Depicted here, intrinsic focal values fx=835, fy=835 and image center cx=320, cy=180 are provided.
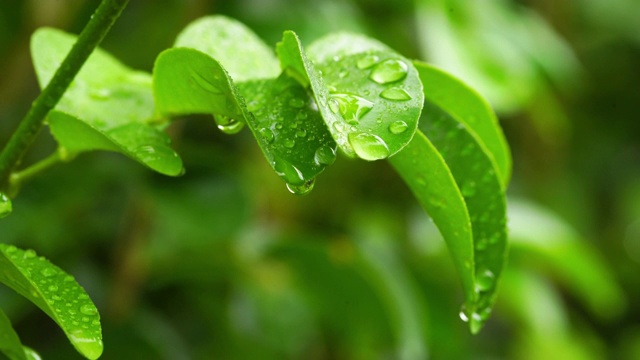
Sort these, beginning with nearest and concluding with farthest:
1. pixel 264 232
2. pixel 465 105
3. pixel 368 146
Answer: pixel 368 146 < pixel 465 105 < pixel 264 232

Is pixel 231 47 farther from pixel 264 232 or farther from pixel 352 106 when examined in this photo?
pixel 264 232

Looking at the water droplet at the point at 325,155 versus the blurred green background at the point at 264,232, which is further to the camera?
the blurred green background at the point at 264,232

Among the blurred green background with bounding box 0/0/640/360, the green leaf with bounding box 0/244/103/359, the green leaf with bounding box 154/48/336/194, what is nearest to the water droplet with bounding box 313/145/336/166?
the green leaf with bounding box 154/48/336/194

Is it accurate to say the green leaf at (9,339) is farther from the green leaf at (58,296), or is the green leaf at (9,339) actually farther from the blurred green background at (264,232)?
the blurred green background at (264,232)

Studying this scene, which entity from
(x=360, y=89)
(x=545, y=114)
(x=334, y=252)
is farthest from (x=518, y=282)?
(x=360, y=89)

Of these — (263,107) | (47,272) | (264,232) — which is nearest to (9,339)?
(47,272)

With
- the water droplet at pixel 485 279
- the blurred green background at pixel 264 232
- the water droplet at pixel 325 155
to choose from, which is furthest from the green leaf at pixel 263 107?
the blurred green background at pixel 264 232
